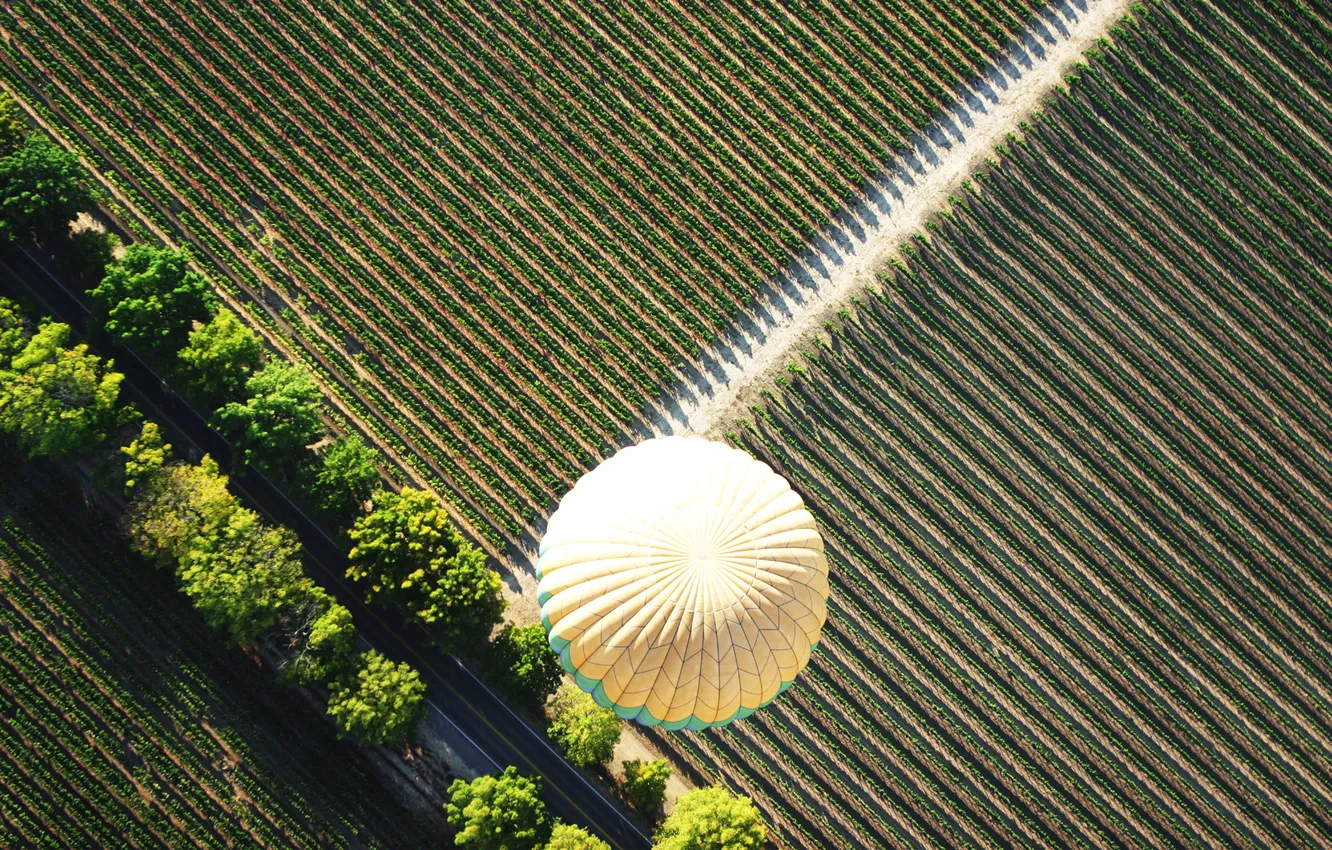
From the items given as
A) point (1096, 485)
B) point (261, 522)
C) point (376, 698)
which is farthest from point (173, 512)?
point (1096, 485)

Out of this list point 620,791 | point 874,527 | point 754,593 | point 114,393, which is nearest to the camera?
point 754,593

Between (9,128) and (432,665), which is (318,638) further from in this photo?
(9,128)

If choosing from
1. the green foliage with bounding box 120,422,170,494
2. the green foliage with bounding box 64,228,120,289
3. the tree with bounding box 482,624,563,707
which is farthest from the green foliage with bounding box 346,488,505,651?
the green foliage with bounding box 64,228,120,289

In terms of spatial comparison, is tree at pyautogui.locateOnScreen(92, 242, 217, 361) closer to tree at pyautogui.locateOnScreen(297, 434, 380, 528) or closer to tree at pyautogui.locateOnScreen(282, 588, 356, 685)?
tree at pyautogui.locateOnScreen(297, 434, 380, 528)

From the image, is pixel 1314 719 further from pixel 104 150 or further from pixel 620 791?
pixel 104 150

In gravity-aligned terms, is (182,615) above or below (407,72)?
below

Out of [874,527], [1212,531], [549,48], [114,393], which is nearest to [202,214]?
[114,393]

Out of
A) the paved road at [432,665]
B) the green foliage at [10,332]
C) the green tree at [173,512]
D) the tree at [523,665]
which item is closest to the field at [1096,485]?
the paved road at [432,665]
